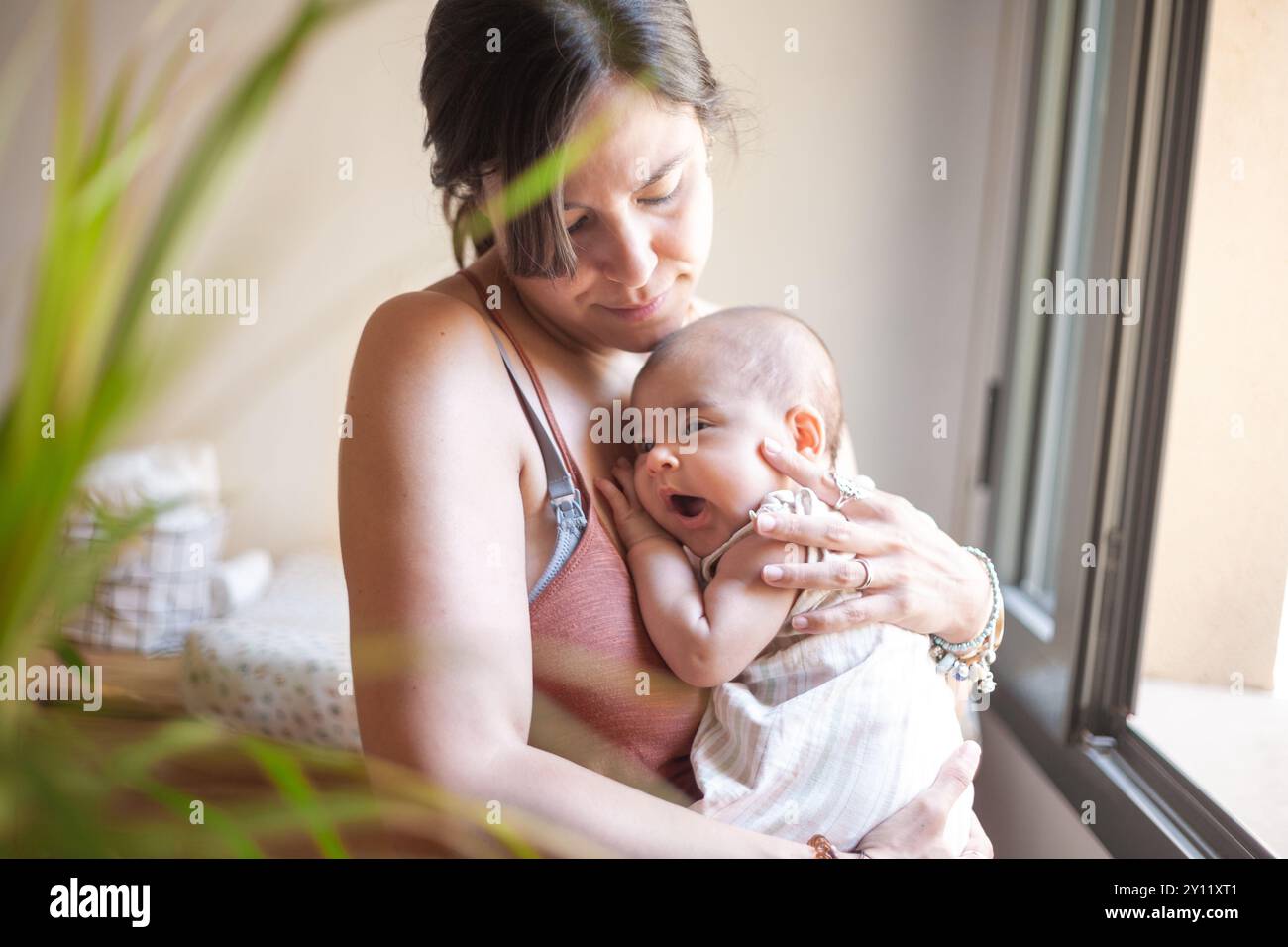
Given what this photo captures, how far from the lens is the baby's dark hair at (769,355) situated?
117cm

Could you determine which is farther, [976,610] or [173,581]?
[173,581]

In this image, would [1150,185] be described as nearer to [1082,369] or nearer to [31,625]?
[1082,369]

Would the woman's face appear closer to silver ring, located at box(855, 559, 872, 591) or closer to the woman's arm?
the woman's arm

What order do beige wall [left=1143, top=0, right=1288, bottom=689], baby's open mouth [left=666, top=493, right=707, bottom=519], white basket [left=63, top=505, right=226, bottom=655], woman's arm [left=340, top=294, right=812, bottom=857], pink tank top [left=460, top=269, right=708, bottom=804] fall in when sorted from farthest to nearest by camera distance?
white basket [left=63, top=505, right=226, bottom=655] → beige wall [left=1143, top=0, right=1288, bottom=689] → baby's open mouth [left=666, top=493, right=707, bottom=519] → pink tank top [left=460, top=269, right=708, bottom=804] → woman's arm [left=340, top=294, right=812, bottom=857]

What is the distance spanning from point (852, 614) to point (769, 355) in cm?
31

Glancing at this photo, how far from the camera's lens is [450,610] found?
3.05 feet

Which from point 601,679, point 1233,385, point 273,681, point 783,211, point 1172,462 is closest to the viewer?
point 601,679

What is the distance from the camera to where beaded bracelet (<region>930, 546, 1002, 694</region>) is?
1193mm

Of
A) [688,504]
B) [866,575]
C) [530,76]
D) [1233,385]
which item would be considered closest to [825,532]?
[866,575]

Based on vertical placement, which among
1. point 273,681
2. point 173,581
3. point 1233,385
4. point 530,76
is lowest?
point 273,681

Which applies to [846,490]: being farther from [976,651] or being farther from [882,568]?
[976,651]

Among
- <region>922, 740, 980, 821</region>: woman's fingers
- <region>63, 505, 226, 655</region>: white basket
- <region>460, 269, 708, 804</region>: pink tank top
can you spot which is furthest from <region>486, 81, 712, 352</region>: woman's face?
<region>63, 505, 226, 655</region>: white basket

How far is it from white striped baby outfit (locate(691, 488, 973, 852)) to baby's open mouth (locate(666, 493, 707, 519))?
0.19 ft

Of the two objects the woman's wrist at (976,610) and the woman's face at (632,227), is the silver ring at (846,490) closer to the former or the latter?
the woman's wrist at (976,610)
